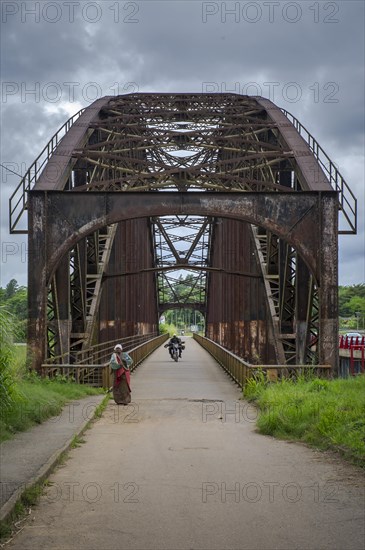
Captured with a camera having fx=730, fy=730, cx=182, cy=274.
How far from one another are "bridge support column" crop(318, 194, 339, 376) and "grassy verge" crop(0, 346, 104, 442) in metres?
5.58

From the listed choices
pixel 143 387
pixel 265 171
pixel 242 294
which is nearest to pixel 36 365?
pixel 143 387

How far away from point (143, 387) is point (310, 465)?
1304 centimetres

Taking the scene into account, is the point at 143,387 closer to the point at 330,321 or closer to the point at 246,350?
the point at 330,321

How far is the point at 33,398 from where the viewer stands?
527 inches

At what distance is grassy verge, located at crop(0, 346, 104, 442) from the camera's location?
37.5 feet

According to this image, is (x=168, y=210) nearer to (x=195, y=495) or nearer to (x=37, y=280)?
(x=37, y=280)

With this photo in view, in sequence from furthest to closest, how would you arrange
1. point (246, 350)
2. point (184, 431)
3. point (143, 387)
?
point (246, 350), point (143, 387), point (184, 431)

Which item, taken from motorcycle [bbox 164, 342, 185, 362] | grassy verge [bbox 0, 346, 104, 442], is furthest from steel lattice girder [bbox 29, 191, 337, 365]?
motorcycle [bbox 164, 342, 185, 362]

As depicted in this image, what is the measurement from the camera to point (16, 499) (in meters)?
6.84

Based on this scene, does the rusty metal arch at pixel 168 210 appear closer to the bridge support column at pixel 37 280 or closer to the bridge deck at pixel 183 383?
the bridge support column at pixel 37 280

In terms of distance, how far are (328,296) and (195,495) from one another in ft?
32.9

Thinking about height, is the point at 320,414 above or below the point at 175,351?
below

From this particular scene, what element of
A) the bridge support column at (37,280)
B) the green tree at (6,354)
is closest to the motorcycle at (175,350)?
the bridge support column at (37,280)

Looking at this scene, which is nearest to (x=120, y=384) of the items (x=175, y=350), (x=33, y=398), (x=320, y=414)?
(x=33, y=398)
